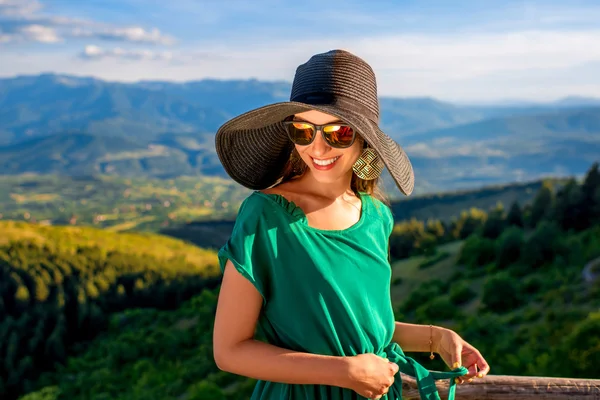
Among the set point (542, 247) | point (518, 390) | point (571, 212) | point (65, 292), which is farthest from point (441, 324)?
point (65, 292)

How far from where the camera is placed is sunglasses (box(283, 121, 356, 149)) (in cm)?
240

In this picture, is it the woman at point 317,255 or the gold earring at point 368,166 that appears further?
the gold earring at point 368,166

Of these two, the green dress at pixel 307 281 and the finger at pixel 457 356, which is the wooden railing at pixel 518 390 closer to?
the finger at pixel 457 356

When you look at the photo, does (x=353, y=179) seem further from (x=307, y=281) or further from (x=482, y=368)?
(x=482, y=368)

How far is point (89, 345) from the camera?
56375 millimetres

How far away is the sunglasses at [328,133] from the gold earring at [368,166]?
364mm

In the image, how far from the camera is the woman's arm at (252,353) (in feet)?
7.02

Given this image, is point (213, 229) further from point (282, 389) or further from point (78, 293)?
point (282, 389)

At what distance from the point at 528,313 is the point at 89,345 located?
4788 cm

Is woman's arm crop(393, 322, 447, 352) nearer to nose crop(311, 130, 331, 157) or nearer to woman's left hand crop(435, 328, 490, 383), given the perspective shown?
woman's left hand crop(435, 328, 490, 383)

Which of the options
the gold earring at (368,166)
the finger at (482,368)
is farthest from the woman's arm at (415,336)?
the gold earring at (368,166)

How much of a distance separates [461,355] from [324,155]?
1.27 metres

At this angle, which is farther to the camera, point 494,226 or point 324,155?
point 494,226

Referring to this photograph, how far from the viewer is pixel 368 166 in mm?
2834
